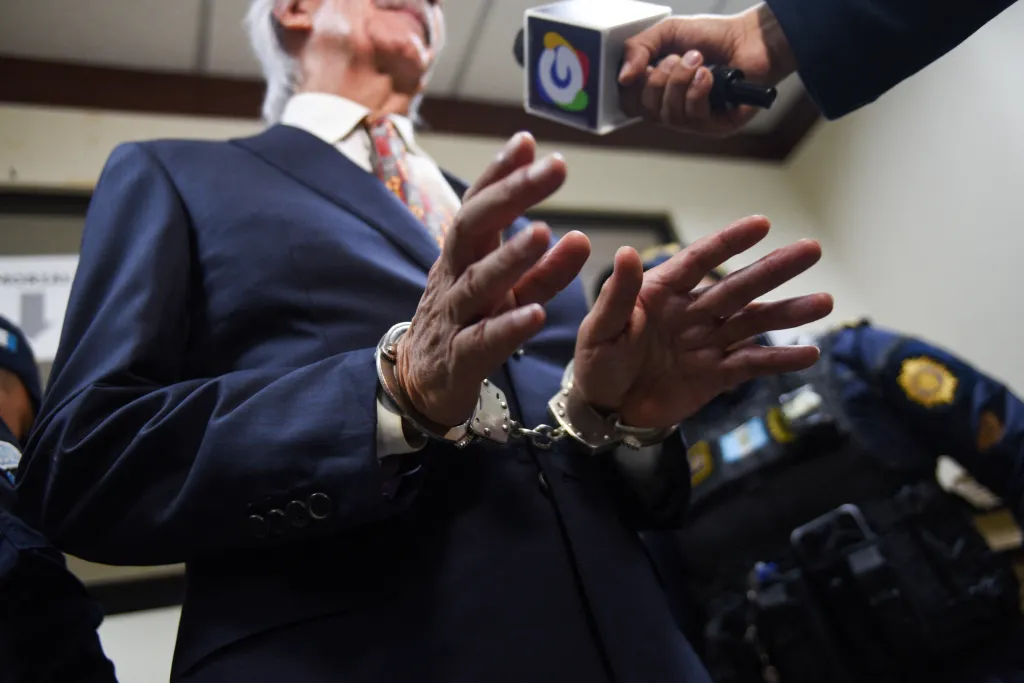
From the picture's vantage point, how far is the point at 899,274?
1.73m

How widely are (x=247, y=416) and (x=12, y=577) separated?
8.2 inches

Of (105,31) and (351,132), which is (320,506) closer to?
(351,132)

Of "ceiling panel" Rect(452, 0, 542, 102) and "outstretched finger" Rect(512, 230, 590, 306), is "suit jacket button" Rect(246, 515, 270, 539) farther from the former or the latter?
"ceiling panel" Rect(452, 0, 542, 102)

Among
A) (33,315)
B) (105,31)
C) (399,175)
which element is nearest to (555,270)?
(399,175)

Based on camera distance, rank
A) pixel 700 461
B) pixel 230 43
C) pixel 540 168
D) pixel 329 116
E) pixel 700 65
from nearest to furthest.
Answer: pixel 540 168 → pixel 700 65 → pixel 329 116 → pixel 700 461 → pixel 230 43

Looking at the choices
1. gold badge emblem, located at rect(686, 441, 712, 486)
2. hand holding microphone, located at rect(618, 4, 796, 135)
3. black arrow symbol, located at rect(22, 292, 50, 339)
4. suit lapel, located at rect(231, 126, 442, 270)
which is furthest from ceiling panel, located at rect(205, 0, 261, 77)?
gold badge emblem, located at rect(686, 441, 712, 486)

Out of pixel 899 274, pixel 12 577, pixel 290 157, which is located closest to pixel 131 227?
pixel 290 157

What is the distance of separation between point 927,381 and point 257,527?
107 cm

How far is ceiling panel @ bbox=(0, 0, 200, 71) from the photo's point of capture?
151cm

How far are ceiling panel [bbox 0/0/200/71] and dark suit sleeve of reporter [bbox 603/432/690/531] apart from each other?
1.39 metres

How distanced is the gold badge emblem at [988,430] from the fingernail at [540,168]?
1.00 m

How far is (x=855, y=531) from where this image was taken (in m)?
1.15

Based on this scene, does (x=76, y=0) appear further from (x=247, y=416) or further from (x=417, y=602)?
(x=417, y=602)

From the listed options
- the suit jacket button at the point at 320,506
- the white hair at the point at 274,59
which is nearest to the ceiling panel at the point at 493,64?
the white hair at the point at 274,59
